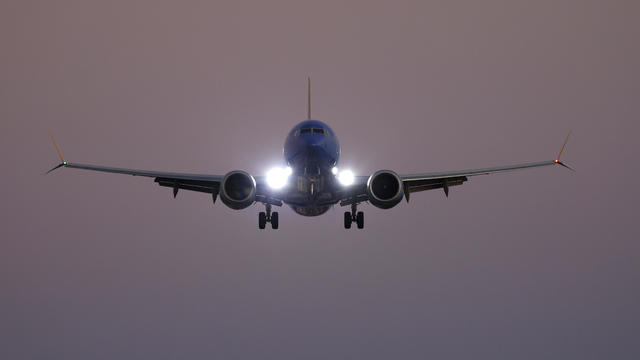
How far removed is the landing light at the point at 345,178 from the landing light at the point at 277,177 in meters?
2.68

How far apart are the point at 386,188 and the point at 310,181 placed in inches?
148

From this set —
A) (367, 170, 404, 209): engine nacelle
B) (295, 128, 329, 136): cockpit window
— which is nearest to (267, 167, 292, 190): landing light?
(295, 128, 329, 136): cockpit window

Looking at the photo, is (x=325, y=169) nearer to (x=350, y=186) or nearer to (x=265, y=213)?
(x=350, y=186)

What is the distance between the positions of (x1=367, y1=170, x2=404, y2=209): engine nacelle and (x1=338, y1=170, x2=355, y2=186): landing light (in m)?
3.04

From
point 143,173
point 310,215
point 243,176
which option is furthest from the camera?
point 310,215

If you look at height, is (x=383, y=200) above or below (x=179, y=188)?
below

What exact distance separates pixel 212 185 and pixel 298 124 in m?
5.61

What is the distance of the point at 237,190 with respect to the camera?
2927 centimetres

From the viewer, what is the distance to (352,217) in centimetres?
3838

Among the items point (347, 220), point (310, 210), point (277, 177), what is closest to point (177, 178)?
point (277, 177)

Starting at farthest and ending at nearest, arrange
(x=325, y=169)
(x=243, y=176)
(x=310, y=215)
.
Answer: (x=310, y=215) < (x=325, y=169) < (x=243, y=176)

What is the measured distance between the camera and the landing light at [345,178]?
32844mm

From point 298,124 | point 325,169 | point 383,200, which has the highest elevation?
point 298,124

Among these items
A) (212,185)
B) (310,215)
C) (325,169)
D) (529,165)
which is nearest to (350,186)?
(325,169)
